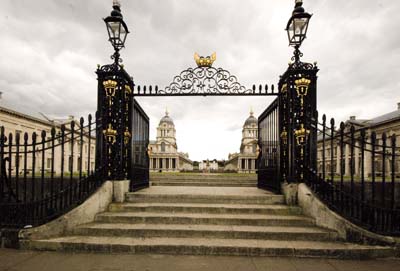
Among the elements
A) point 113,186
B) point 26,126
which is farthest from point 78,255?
point 26,126

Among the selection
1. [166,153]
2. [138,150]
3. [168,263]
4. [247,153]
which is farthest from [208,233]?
[166,153]

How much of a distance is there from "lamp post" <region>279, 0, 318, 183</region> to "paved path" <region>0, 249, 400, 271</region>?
8.22 ft

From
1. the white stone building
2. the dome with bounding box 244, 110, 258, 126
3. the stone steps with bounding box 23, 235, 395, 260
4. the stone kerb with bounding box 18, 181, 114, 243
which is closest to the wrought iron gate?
the stone steps with bounding box 23, 235, 395, 260

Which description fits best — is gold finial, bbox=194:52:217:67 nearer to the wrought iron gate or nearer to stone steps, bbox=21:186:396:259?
the wrought iron gate

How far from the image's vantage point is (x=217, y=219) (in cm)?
575

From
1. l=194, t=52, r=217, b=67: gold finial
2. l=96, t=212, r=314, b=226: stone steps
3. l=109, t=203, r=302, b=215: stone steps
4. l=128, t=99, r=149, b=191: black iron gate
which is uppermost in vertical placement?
l=194, t=52, r=217, b=67: gold finial

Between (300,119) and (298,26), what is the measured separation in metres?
2.53

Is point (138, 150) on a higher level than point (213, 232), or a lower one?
higher

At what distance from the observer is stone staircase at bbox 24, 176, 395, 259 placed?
4707mm

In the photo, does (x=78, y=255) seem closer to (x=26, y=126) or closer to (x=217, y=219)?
(x=217, y=219)

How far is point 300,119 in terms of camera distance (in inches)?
260

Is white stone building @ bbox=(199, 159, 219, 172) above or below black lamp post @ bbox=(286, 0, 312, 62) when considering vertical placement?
below

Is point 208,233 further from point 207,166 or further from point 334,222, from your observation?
point 207,166

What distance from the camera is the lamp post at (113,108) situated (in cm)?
672
